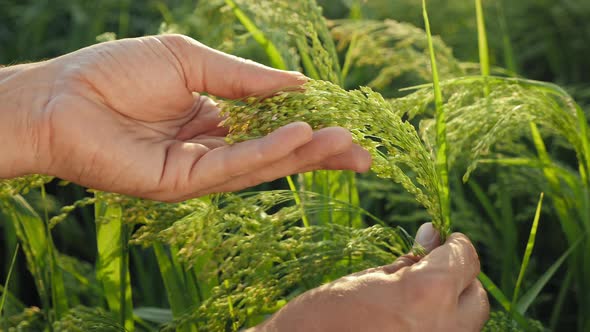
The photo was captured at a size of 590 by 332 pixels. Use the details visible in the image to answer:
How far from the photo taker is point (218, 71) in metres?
1.78

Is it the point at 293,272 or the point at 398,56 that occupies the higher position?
the point at 398,56

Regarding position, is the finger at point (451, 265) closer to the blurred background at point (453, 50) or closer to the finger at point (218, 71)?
the finger at point (218, 71)

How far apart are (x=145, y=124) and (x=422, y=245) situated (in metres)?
0.78

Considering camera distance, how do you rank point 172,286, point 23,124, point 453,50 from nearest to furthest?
1. point 23,124
2. point 172,286
3. point 453,50

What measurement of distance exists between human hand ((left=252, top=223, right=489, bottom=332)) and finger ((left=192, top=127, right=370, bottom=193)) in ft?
0.87

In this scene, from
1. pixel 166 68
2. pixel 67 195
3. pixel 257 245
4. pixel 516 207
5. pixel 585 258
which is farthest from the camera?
pixel 67 195

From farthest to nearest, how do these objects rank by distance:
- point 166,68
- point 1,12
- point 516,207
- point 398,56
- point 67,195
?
1. point 1,12
2. point 67,195
3. point 516,207
4. point 398,56
5. point 166,68

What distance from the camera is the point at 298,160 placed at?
1609mm

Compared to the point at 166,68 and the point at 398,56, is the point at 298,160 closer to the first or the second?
the point at 166,68

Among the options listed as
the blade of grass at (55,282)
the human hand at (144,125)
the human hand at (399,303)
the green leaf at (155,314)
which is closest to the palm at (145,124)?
the human hand at (144,125)

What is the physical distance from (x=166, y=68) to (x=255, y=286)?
0.61 metres

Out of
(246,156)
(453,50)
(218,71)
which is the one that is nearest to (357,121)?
(246,156)

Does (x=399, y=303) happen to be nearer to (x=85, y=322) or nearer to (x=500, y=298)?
(x=500, y=298)

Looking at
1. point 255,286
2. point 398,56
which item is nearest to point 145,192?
point 255,286
